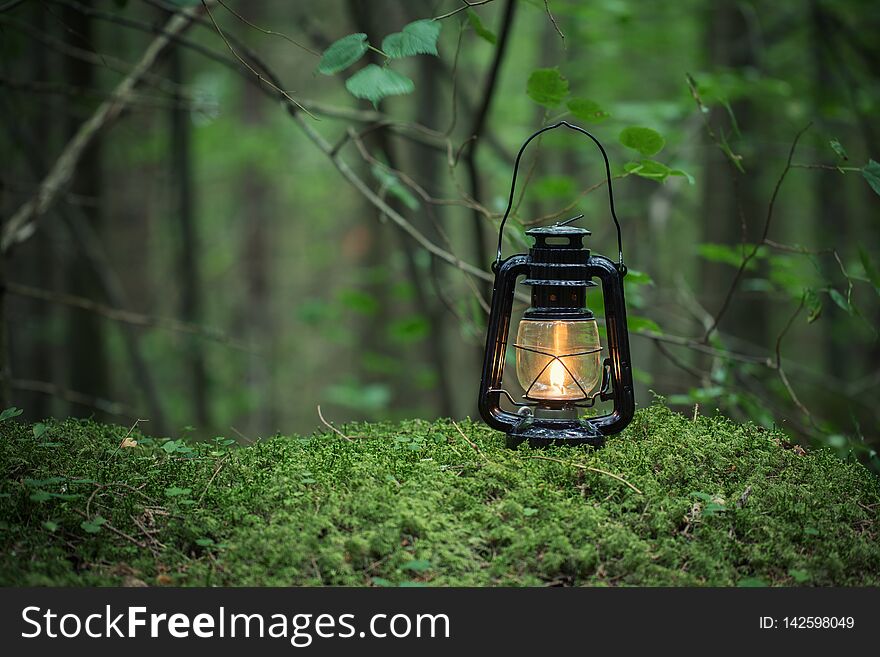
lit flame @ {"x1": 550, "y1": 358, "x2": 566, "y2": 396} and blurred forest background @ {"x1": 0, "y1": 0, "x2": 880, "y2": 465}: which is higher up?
blurred forest background @ {"x1": 0, "y1": 0, "x2": 880, "y2": 465}

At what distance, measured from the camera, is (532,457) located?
2244mm

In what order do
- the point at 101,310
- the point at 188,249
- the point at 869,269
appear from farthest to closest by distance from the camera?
the point at 188,249 → the point at 101,310 → the point at 869,269

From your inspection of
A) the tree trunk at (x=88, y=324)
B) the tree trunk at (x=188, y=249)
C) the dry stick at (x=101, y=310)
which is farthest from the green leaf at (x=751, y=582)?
the tree trunk at (x=188, y=249)

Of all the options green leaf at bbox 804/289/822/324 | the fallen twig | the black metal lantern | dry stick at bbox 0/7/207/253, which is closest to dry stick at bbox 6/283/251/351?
dry stick at bbox 0/7/207/253

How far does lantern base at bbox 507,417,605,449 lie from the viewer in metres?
2.32

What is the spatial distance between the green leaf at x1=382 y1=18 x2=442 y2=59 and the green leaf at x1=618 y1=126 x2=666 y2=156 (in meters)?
A: 0.78

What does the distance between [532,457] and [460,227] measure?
1490 centimetres

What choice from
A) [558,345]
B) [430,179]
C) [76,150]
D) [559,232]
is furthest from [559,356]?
[430,179]

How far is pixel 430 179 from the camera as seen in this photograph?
8070mm

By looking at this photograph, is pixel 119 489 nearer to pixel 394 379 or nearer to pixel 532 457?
pixel 532 457

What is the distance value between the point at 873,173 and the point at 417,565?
73.4 inches

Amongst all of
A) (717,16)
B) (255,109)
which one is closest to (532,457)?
(717,16)

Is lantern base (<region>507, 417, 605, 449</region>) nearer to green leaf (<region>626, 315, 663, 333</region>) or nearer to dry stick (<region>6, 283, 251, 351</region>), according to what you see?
green leaf (<region>626, 315, 663, 333</region>)

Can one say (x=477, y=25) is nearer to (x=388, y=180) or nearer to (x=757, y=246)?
(x=388, y=180)
